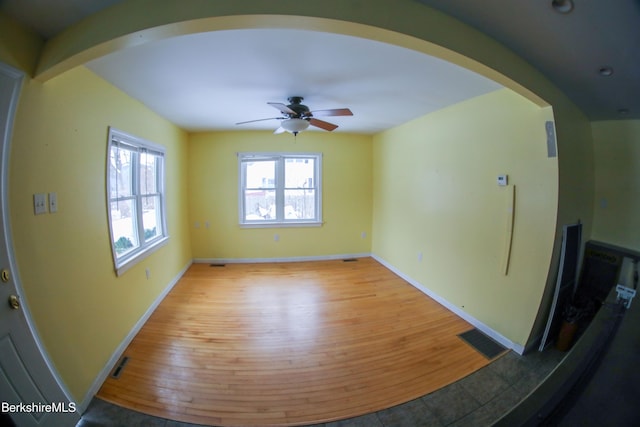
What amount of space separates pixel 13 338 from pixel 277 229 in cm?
338

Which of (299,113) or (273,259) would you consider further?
(273,259)

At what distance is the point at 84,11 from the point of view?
1176mm

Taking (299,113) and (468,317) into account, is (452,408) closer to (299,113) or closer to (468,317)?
(468,317)

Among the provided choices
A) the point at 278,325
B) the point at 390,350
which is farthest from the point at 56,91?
the point at 390,350

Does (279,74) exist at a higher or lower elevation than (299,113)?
higher

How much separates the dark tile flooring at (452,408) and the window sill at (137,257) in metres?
1.01

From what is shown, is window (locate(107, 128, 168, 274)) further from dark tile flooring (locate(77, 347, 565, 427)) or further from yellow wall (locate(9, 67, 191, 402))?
dark tile flooring (locate(77, 347, 565, 427))

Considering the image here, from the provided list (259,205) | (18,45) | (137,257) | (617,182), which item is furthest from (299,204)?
(617,182)

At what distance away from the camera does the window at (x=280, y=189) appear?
14.2ft

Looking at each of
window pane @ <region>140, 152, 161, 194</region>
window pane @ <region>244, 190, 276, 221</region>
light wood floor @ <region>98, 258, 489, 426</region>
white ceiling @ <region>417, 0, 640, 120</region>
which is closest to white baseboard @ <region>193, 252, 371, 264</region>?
window pane @ <region>244, 190, 276, 221</region>

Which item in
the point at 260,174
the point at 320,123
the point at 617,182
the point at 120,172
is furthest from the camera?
the point at 260,174

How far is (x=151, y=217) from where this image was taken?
304 centimetres

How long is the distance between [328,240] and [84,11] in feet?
13.4

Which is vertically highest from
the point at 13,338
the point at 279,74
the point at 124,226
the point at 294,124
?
the point at 279,74
